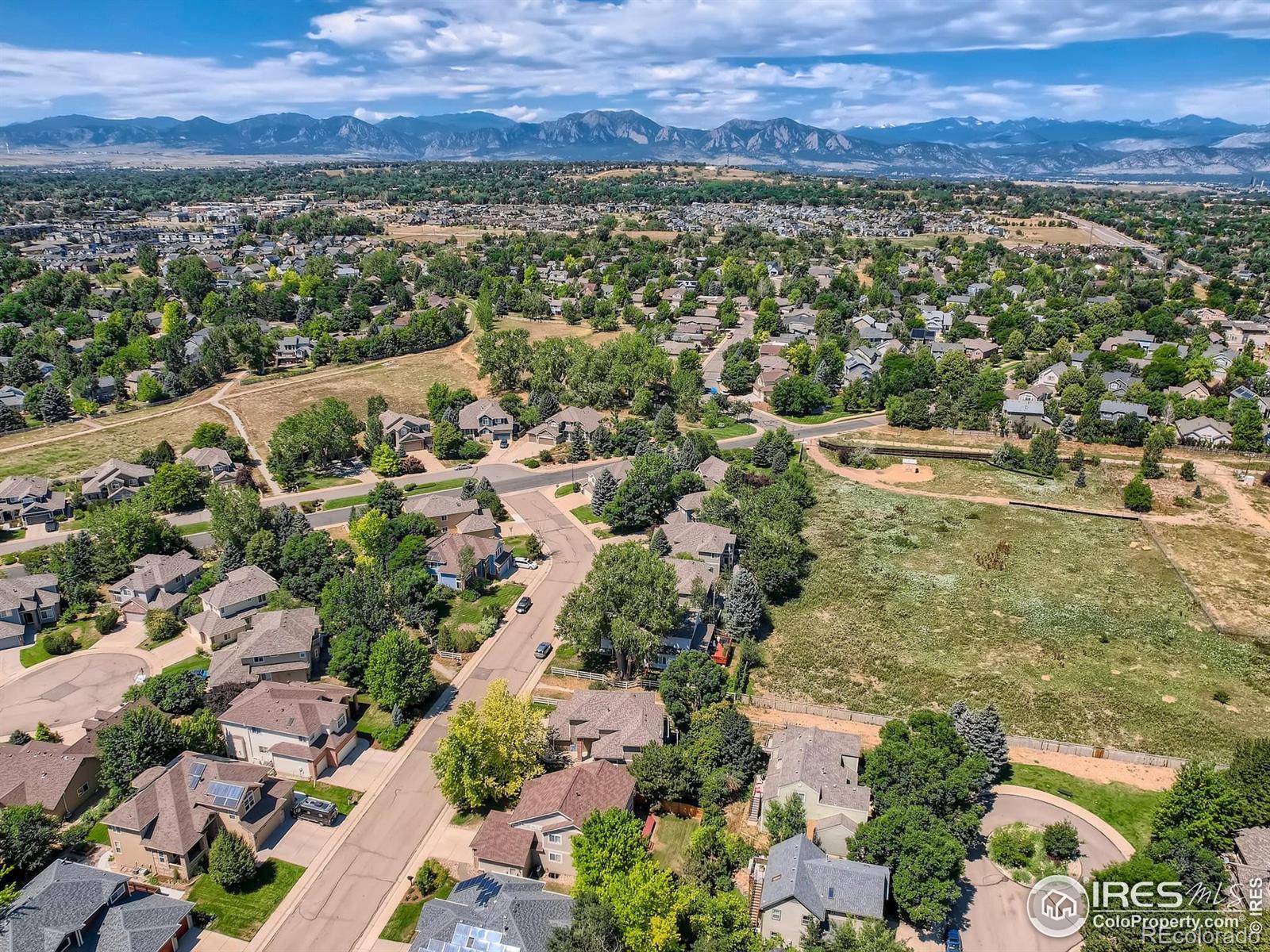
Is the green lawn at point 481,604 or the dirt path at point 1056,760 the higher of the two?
the green lawn at point 481,604

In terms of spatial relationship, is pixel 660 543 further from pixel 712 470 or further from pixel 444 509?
pixel 444 509

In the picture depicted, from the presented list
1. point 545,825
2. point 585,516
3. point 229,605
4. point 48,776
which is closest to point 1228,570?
point 585,516

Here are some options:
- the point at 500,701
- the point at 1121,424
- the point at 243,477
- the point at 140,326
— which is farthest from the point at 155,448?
the point at 1121,424

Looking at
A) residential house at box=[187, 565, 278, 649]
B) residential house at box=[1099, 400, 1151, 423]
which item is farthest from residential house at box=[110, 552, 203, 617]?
residential house at box=[1099, 400, 1151, 423]

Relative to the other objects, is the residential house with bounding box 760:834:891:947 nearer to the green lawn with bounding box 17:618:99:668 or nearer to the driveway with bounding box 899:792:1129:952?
the driveway with bounding box 899:792:1129:952

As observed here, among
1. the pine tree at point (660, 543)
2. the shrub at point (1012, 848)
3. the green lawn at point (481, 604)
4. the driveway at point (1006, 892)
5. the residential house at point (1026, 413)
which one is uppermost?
the residential house at point (1026, 413)

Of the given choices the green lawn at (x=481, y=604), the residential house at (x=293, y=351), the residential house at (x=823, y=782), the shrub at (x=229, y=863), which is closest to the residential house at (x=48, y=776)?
the shrub at (x=229, y=863)

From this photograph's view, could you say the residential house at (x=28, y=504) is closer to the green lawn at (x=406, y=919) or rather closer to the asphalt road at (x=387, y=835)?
the asphalt road at (x=387, y=835)
